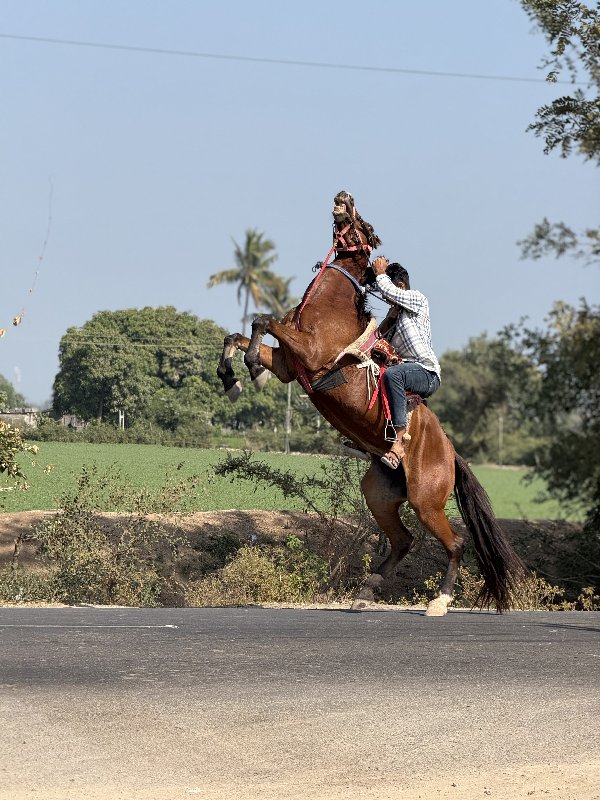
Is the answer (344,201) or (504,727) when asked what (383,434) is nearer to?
(344,201)

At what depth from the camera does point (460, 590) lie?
71.8ft

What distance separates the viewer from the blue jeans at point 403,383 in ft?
37.9

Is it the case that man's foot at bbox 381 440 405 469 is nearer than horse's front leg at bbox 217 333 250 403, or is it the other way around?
horse's front leg at bbox 217 333 250 403

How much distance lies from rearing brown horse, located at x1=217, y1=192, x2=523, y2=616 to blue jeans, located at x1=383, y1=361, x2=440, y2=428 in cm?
14

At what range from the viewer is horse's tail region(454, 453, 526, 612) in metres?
12.7

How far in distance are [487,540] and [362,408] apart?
87.8 inches

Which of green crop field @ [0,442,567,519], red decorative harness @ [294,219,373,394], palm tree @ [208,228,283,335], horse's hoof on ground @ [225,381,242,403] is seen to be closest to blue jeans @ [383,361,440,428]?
red decorative harness @ [294,219,373,394]

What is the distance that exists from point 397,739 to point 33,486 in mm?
24193

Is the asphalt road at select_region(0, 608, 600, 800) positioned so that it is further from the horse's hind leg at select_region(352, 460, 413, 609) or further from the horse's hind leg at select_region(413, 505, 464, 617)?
the horse's hind leg at select_region(352, 460, 413, 609)

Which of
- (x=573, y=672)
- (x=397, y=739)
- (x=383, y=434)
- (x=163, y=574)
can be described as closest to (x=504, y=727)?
(x=397, y=739)

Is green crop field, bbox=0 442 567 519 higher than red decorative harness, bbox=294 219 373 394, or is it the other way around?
red decorative harness, bbox=294 219 373 394

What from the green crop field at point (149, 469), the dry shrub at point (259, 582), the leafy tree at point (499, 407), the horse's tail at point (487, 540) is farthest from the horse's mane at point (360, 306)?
the leafy tree at point (499, 407)

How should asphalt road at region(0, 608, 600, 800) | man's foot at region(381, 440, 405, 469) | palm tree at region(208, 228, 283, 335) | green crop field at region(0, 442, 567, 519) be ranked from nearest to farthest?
asphalt road at region(0, 608, 600, 800), man's foot at region(381, 440, 405, 469), green crop field at region(0, 442, 567, 519), palm tree at region(208, 228, 283, 335)

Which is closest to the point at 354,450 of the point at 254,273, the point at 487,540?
the point at 487,540
